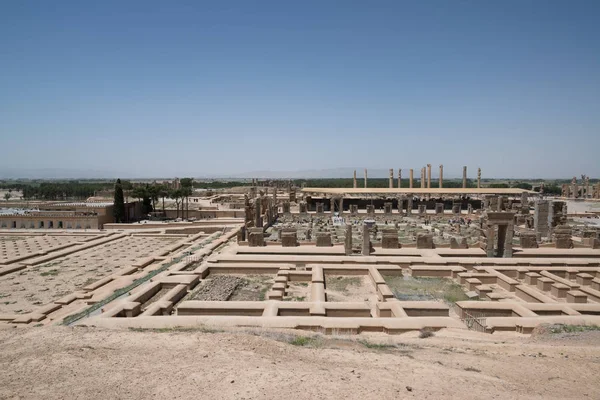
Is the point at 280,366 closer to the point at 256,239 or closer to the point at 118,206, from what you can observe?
the point at 256,239

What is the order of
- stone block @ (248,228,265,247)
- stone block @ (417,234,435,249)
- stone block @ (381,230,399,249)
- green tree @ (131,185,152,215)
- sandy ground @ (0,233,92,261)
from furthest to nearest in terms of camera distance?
green tree @ (131,185,152,215) → sandy ground @ (0,233,92,261) → stone block @ (248,228,265,247) → stone block @ (381,230,399,249) → stone block @ (417,234,435,249)

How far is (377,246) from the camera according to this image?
2377cm

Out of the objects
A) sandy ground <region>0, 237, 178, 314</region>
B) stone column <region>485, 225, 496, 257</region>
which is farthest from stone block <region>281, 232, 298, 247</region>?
stone column <region>485, 225, 496, 257</region>

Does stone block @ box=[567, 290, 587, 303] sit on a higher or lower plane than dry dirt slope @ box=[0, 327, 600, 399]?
lower

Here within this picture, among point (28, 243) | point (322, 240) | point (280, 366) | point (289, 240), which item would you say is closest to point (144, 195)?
point (28, 243)

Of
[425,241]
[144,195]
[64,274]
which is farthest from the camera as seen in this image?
[144,195]

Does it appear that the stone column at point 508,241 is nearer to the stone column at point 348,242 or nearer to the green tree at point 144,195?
the stone column at point 348,242

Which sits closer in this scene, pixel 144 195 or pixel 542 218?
pixel 542 218

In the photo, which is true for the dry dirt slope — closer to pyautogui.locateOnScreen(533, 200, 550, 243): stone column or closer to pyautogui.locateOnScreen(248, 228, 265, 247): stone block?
pyautogui.locateOnScreen(248, 228, 265, 247): stone block

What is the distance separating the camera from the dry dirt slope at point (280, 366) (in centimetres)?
664

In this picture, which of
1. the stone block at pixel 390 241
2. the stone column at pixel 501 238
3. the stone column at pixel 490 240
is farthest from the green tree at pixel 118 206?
the stone column at pixel 501 238

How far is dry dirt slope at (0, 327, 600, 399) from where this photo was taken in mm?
6645

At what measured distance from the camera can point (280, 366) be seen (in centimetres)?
754

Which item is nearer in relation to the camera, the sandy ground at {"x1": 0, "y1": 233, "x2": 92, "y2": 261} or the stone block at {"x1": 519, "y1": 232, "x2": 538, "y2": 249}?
the stone block at {"x1": 519, "y1": 232, "x2": 538, "y2": 249}
